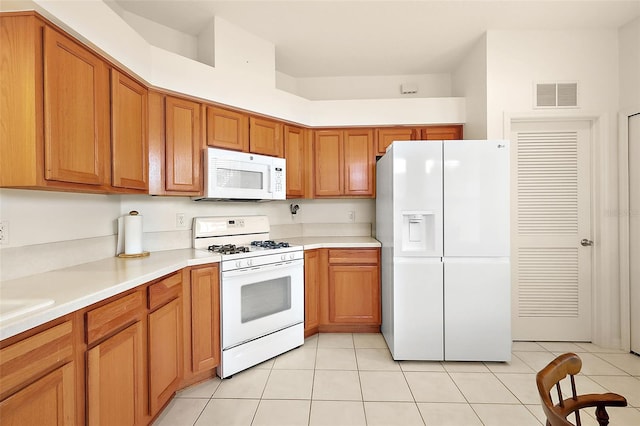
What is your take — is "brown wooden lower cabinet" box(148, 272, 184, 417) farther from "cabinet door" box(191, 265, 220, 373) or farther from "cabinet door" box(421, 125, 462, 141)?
"cabinet door" box(421, 125, 462, 141)

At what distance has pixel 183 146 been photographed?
2.27 meters

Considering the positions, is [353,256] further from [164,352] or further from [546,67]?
[546,67]

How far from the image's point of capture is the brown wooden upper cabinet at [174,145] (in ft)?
7.00

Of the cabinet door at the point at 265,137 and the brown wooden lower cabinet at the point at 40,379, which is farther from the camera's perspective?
the cabinet door at the point at 265,137

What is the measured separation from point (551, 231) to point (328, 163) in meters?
2.26

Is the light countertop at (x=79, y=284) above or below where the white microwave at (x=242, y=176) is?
below

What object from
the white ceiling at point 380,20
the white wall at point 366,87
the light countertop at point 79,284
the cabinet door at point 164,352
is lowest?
the cabinet door at point 164,352

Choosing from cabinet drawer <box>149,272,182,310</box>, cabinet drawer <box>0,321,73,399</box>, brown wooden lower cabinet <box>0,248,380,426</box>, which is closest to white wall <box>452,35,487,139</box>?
brown wooden lower cabinet <box>0,248,380,426</box>

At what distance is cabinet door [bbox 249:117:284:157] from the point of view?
8.76ft

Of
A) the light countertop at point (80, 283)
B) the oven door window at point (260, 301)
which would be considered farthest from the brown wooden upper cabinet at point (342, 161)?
the light countertop at point (80, 283)

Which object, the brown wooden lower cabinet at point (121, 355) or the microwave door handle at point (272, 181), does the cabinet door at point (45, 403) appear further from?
the microwave door handle at point (272, 181)

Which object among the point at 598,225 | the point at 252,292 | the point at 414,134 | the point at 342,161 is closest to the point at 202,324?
the point at 252,292

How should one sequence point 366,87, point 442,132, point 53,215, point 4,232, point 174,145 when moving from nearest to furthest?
point 4,232, point 53,215, point 174,145, point 442,132, point 366,87

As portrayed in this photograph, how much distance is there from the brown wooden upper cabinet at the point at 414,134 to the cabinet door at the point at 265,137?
1098 mm
